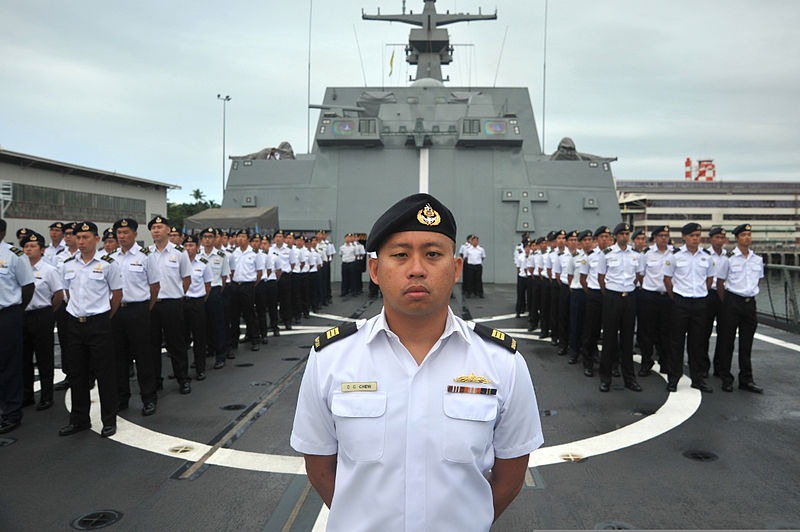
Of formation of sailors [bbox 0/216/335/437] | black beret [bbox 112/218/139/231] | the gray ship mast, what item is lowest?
formation of sailors [bbox 0/216/335/437]

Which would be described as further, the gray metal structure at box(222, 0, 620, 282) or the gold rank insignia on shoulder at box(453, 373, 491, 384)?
the gray metal structure at box(222, 0, 620, 282)

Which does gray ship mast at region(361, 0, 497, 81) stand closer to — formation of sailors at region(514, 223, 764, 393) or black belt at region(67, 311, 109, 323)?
formation of sailors at region(514, 223, 764, 393)

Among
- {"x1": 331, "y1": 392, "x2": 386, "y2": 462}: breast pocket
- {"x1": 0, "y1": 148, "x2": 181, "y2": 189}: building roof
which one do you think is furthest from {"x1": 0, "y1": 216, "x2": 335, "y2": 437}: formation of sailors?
{"x1": 0, "y1": 148, "x2": 181, "y2": 189}: building roof

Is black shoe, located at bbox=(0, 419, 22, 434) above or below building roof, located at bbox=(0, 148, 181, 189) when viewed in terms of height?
below

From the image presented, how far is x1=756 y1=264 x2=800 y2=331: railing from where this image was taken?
8.94 metres

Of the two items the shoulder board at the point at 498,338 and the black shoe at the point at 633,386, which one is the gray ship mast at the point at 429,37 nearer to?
the black shoe at the point at 633,386

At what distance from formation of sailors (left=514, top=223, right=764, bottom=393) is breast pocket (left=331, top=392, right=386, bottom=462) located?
197 inches

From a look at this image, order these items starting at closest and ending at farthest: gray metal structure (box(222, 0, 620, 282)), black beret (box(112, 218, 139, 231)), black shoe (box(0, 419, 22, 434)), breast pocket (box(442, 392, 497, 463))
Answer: breast pocket (box(442, 392, 497, 463)), black shoe (box(0, 419, 22, 434)), black beret (box(112, 218, 139, 231)), gray metal structure (box(222, 0, 620, 282))

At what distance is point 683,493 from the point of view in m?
3.19

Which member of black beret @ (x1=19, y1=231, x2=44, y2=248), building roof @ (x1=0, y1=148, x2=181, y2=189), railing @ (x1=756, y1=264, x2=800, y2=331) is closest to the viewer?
black beret @ (x1=19, y1=231, x2=44, y2=248)

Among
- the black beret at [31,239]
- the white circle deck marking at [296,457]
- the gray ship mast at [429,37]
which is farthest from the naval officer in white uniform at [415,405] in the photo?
the gray ship mast at [429,37]

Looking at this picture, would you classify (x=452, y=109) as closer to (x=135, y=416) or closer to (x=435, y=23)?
(x=435, y=23)

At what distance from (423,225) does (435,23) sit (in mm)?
23429

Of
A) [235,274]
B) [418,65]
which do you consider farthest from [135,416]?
[418,65]
